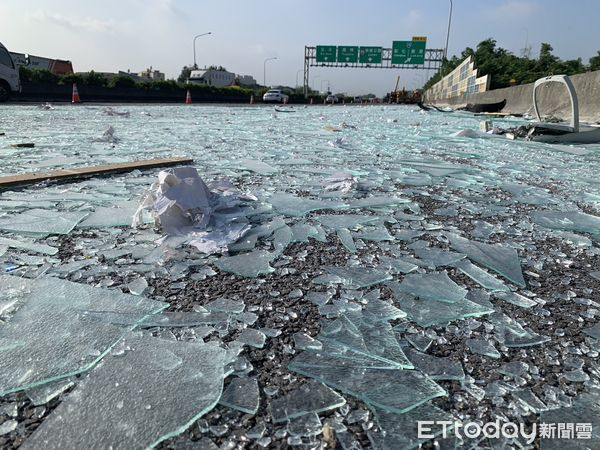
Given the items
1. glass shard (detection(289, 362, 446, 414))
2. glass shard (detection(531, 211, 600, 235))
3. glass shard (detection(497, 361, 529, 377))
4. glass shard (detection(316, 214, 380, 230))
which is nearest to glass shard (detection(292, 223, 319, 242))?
glass shard (detection(316, 214, 380, 230))

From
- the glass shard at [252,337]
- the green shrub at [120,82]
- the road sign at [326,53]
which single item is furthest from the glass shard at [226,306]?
the road sign at [326,53]

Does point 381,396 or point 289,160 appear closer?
point 381,396

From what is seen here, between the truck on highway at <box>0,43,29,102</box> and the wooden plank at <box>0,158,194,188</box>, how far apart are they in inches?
533

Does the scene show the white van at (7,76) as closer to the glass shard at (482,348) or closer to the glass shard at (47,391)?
the glass shard at (47,391)

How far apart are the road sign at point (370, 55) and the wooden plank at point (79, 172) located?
39163 mm

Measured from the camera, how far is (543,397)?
1019 mm

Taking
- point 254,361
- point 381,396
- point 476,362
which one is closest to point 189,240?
point 254,361

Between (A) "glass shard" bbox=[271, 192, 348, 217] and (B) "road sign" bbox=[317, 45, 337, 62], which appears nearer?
(A) "glass shard" bbox=[271, 192, 348, 217]

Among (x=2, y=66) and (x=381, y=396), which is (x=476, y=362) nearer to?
(x=381, y=396)

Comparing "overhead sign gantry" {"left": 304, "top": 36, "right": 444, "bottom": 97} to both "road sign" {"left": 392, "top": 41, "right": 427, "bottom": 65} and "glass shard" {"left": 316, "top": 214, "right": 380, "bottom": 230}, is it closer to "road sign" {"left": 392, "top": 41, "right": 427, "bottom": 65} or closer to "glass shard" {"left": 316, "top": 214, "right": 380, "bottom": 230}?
"road sign" {"left": 392, "top": 41, "right": 427, "bottom": 65}

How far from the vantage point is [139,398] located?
98cm

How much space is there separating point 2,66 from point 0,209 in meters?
14.9

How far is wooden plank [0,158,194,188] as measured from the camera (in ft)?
9.28

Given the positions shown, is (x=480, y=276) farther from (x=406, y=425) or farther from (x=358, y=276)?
(x=406, y=425)
